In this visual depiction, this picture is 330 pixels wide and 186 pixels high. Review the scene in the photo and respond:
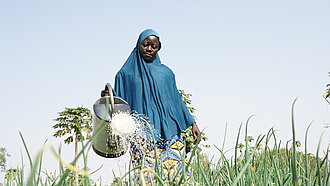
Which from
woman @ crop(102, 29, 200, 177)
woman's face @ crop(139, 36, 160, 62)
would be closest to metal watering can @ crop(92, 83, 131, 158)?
woman @ crop(102, 29, 200, 177)

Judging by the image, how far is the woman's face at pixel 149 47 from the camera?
3.62m

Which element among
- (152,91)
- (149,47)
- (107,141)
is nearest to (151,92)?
(152,91)

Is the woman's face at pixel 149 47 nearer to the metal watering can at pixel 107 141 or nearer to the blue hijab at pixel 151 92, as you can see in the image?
the blue hijab at pixel 151 92

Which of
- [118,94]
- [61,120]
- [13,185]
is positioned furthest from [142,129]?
[61,120]

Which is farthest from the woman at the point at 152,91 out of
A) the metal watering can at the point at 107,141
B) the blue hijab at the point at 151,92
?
the metal watering can at the point at 107,141

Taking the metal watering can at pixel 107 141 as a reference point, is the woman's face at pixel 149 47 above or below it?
above

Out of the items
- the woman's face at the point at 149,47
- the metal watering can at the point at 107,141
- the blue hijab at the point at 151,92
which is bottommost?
the metal watering can at the point at 107,141

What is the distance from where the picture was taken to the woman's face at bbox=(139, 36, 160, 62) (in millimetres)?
3615

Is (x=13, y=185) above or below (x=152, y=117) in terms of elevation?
below

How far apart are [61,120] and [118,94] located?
85.3 feet

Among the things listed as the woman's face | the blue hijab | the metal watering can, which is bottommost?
the metal watering can

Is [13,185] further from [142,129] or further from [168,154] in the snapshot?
[168,154]

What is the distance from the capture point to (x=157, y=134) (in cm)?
343

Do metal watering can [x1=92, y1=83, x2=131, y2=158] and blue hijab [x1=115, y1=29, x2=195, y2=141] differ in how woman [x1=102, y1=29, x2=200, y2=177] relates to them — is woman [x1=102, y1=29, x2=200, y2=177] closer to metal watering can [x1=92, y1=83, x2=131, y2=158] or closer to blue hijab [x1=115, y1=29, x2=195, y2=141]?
blue hijab [x1=115, y1=29, x2=195, y2=141]
